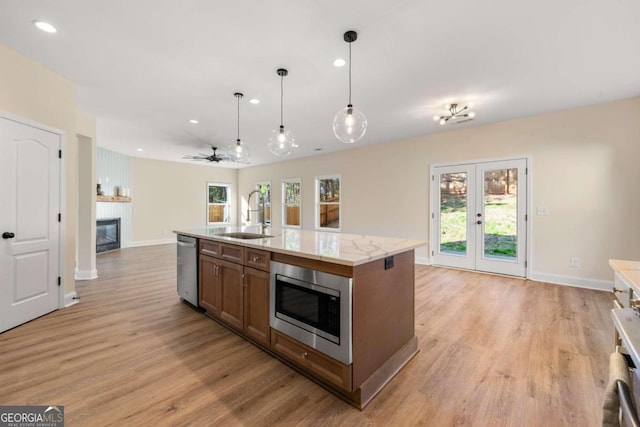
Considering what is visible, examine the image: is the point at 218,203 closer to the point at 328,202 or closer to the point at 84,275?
the point at 328,202

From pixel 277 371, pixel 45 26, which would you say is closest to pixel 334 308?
pixel 277 371

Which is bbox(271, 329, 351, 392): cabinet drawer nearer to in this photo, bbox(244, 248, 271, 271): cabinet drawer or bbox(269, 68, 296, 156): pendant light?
bbox(244, 248, 271, 271): cabinet drawer

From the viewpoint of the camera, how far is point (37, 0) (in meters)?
1.96

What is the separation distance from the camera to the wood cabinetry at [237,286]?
7.26 feet

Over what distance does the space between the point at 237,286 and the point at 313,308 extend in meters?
0.95

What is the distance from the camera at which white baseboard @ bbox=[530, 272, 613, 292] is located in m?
3.88

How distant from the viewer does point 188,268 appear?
128 inches

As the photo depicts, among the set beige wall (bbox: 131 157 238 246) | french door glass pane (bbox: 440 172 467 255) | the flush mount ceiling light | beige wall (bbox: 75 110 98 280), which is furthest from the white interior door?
french door glass pane (bbox: 440 172 467 255)

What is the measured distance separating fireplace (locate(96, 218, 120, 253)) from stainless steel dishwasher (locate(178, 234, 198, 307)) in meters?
4.97

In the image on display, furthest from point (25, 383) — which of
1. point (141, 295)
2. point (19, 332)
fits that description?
point (141, 295)

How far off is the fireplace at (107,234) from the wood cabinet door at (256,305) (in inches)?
256

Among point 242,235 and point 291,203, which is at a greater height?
point 291,203

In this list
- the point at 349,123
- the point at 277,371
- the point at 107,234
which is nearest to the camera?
the point at 277,371

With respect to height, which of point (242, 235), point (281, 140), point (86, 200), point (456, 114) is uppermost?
point (456, 114)
